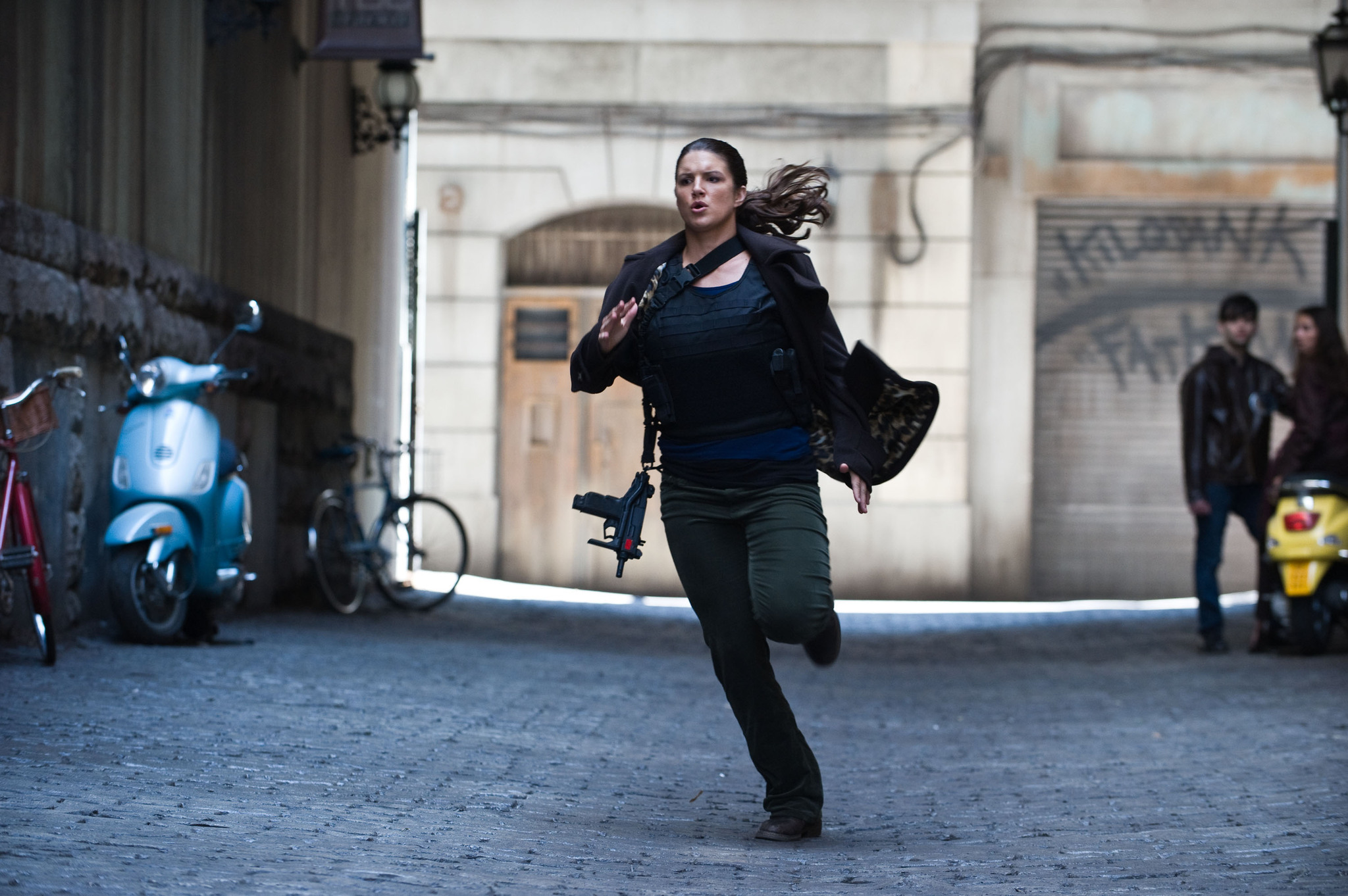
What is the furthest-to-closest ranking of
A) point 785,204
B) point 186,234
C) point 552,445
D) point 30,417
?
point 552,445, point 186,234, point 30,417, point 785,204

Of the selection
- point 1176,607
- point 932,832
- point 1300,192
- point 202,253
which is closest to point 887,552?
point 1176,607

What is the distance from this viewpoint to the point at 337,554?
39.7ft

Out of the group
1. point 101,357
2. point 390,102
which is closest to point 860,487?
point 101,357

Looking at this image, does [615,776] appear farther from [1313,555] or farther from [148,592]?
[1313,555]

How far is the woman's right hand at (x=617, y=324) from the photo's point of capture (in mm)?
4652

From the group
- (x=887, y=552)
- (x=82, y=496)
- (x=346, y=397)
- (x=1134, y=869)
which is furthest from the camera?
(x=887, y=552)

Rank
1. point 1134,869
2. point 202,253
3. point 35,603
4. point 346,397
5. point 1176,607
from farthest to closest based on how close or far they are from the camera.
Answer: point 1176,607, point 346,397, point 202,253, point 35,603, point 1134,869

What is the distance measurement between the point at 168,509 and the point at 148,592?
1.33 feet

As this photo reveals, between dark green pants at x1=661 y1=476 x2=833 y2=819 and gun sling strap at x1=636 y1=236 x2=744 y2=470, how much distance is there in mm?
224

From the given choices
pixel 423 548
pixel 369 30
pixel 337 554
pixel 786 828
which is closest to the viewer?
pixel 786 828

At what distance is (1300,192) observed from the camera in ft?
56.4

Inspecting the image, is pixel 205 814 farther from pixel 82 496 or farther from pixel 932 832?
pixel 82 496

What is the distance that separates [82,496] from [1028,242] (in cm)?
1105

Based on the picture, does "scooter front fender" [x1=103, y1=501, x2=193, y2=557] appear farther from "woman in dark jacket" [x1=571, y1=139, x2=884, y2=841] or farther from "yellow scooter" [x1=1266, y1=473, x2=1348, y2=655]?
"yellow scooter" [x1=1266, y1=473, x2=1348, y2=655]
